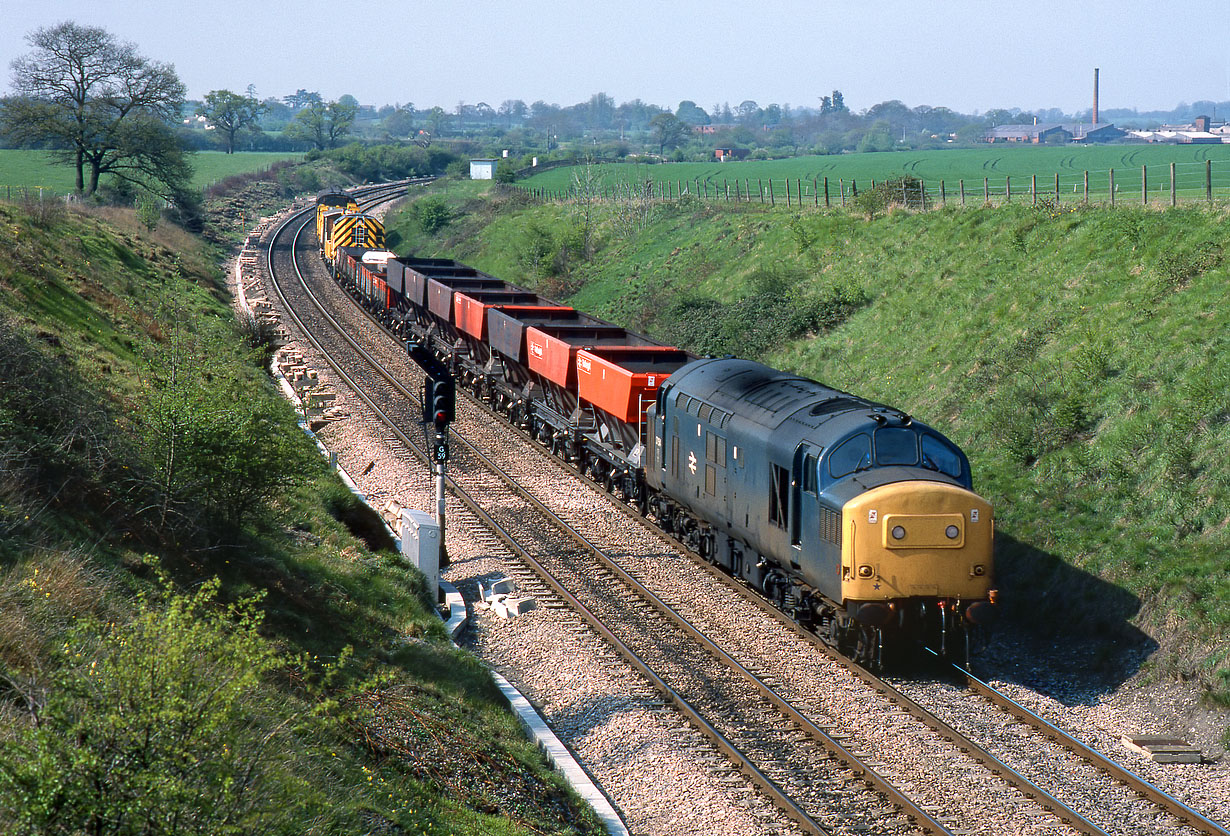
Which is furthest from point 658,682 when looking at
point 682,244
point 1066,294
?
point 682,244

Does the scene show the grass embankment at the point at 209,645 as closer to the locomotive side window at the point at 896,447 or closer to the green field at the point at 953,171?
the locomotive side window at the point at 896,447

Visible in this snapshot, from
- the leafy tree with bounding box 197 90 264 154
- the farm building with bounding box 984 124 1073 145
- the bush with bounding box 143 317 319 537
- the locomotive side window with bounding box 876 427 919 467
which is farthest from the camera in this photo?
the farm building with bounding box 984 124 1073 145

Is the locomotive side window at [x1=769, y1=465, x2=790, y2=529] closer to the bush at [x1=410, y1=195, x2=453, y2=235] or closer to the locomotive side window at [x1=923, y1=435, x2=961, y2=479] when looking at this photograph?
the locomotive side window at [x1=923, y1=435, x2=961, y2=479]

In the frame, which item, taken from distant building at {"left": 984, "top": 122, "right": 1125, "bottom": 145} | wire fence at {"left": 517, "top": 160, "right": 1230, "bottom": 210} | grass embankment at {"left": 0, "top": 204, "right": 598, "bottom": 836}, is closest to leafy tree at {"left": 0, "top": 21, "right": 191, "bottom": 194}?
wire fence at {"left": 517, "top": 160, "right": 1230, "bottom": 210}

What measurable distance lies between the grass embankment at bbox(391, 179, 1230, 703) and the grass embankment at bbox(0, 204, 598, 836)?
31.9 ft

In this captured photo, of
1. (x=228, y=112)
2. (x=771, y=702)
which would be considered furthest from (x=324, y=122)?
(x=771, y=702)

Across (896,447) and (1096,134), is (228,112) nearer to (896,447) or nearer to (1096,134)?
(1096,134)

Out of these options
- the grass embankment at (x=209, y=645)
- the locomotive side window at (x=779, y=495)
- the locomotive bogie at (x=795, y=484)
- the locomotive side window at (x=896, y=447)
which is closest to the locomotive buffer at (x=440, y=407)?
the grass embankment at (x=209, y=645)

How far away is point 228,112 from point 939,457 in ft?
543

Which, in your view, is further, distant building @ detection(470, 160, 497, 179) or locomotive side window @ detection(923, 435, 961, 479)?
distant building @ detection(470, 160, 497, 179)

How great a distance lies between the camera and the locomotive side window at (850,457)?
15.6m

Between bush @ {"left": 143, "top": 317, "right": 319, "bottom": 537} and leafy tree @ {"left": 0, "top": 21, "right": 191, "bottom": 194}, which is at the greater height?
leafy tree @ {"left": 0, "top": 21, "right": 191, "bottom": 194}

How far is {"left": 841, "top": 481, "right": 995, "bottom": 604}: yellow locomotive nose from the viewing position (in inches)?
585

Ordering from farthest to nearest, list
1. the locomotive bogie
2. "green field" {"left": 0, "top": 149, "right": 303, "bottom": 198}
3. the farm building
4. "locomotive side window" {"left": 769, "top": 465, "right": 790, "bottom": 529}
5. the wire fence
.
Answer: the farm building
"green field" {"left": 0, "top": 149, "right": 303, "bottom": 198}
the wire fence
"locomotive side window" {"left": 769, "top": 465, "right": 790, "bottom": 529}
the locomotive bogie
